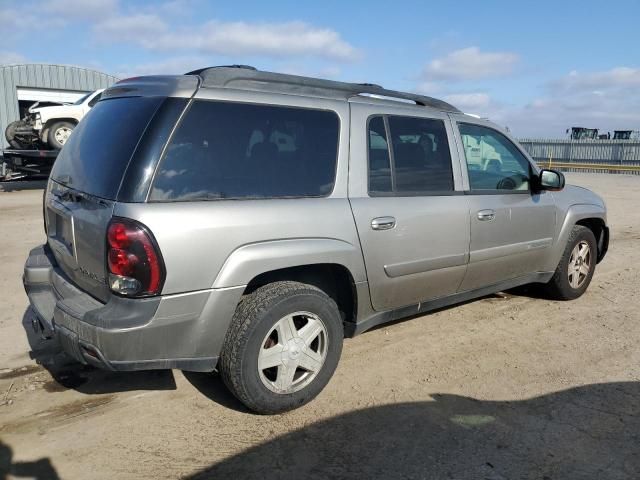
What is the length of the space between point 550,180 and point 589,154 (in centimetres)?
3256

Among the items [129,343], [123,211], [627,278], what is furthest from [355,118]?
[627,278]

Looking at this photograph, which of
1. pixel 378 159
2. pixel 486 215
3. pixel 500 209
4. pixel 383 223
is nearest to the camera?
pixel 383 223

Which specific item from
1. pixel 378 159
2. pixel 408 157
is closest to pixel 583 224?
pixel 408 157

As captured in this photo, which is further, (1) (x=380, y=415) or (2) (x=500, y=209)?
(2) (x=500, y=209)

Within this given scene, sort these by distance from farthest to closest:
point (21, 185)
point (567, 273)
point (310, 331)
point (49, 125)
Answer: point (21, 185) → point (49, 125) → point (567, 273) → point (310, 331)

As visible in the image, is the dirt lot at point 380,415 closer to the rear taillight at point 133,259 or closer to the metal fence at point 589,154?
the rear taillight at point 133,259

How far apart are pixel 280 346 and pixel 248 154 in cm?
113

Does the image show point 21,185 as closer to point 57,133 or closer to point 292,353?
point 57,133

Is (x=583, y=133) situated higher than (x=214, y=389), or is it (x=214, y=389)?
(x=583, y=133)

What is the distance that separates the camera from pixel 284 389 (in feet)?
10.3

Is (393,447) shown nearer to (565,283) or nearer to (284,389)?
(284,389)

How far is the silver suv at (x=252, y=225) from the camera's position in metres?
2.63

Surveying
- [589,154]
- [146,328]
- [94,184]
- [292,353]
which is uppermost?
[589,154]

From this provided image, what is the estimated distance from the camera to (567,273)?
5.15m
